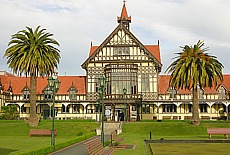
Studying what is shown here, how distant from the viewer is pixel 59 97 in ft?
226

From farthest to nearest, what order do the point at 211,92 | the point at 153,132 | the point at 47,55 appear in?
the point at 211,92, the point at 47,55, the point at 153,132

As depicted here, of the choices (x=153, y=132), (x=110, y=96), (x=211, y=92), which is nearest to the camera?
(x=153, y=132)

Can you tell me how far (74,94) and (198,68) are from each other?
2906 centimetres

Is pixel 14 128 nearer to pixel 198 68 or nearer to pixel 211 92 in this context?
pixel 198 68

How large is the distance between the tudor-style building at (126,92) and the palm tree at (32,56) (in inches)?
644

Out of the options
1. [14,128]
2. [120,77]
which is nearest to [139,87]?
[120,77]

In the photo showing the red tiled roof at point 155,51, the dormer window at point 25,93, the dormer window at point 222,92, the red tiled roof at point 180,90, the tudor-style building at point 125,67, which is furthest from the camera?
the dormer window at point 25,93

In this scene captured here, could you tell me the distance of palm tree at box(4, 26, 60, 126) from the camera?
47.2 m

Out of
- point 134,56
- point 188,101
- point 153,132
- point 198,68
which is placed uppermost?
point 134,56

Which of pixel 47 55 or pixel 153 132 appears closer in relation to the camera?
pixel 153 132

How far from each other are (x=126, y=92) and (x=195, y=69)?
18258 millimetres

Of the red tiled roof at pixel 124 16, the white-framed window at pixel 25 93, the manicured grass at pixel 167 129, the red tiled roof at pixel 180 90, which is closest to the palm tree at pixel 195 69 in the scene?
the manicured grass at pixel 167 129

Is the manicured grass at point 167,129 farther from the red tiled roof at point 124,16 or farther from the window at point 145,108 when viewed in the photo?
the red tiled roof at point 124,16

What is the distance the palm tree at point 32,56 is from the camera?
4725 cm
